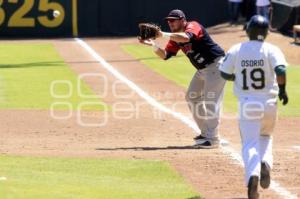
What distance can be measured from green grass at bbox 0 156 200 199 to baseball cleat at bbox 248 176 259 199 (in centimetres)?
73

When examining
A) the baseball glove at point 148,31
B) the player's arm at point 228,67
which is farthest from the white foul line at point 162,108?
the baseball glove at point 148,31

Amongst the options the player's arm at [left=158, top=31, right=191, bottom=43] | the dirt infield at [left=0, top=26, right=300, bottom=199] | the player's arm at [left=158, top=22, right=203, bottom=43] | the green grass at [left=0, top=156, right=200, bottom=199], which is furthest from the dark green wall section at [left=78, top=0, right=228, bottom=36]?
the green grass at [left=0, top=156, right=200, bottom=199]

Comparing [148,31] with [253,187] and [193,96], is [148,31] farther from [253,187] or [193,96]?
[253,187]

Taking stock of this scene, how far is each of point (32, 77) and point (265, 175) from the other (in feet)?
43.7

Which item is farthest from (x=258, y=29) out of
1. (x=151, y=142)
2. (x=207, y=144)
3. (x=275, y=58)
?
(x=151, y=142)

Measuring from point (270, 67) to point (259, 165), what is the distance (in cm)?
103

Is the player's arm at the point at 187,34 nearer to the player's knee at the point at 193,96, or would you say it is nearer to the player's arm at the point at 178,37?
the player's arm at the point at 178,37

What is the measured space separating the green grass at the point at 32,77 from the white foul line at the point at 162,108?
1.10 m

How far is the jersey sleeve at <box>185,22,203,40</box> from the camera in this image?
11453 mm

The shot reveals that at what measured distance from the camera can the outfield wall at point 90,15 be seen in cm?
3416

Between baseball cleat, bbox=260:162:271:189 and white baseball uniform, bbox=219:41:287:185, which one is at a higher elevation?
white baseball uniform, bbox=219:41:287:185

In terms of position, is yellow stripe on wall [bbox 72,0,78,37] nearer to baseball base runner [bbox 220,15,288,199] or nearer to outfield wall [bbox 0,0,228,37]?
outfield wall [bbox 0,0,228,37]

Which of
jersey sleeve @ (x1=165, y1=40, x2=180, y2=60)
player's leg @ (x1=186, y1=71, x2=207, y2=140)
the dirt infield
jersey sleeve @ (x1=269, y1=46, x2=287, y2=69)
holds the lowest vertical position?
the dirt infield

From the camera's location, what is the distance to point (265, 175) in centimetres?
831
